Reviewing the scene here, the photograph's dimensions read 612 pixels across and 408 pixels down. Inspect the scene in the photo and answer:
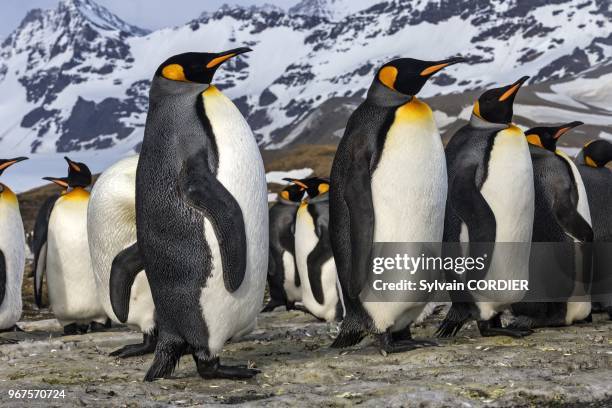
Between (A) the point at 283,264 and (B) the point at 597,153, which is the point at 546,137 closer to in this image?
(B) the point at 597,153

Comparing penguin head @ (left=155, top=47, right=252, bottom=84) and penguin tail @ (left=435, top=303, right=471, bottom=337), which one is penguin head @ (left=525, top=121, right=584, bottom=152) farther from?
penguin head @ (left=155, top=47, right=252, bottom=84)

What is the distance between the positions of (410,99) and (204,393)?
7.47 feet

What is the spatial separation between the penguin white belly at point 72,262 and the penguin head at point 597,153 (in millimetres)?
4648

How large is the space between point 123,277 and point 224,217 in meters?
1.23

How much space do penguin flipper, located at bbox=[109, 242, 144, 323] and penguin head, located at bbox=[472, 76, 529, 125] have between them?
2.61 meters

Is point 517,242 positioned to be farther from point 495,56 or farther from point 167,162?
point 495,56

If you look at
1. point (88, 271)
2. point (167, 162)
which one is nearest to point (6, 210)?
point (88, 271)

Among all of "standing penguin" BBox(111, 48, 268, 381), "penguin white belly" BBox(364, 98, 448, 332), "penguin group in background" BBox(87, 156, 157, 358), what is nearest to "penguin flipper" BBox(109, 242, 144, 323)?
"penguin group in background" BBox(87, 156, 157, 358)

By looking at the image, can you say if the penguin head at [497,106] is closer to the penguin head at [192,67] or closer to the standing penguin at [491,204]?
the standing penguin at [491,204]

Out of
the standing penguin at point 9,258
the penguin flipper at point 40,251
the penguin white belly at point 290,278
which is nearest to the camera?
the standing penguin at point 9,258

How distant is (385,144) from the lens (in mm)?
5238

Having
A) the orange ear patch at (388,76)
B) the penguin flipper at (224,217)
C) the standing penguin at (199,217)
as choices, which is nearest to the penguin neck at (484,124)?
the orange ear patch at (388,76)

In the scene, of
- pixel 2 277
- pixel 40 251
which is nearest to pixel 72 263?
pixel 2 277

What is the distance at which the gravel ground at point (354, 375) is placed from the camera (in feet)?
12.7
